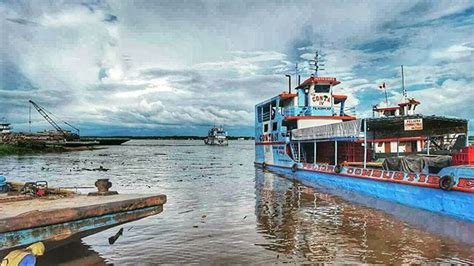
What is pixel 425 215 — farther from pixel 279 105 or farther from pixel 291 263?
pixel 279 105

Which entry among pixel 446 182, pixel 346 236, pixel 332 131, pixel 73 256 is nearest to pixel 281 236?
pixel 346 236

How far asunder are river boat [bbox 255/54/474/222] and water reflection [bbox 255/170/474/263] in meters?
1.85

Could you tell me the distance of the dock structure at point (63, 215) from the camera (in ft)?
21.8

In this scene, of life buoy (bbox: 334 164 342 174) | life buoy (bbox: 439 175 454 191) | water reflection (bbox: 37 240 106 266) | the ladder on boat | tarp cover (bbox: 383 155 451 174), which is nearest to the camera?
water reflection (bbox: 37 240 106 266)

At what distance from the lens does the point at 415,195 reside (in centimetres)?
1551

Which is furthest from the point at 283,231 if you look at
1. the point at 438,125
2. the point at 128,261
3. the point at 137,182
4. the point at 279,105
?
the point at 279,105

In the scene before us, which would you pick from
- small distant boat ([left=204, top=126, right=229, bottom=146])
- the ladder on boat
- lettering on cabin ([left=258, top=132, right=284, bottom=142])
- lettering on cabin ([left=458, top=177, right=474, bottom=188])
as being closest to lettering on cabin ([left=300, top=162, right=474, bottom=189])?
lettering on cabin ([left=458, top=177, right=474, bottom=188])

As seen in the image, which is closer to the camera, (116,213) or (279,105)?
(116,213)

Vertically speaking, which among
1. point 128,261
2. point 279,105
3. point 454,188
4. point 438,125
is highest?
point 279,105

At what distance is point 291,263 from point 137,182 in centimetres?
2034

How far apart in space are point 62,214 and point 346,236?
7.65m

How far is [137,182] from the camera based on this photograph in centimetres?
2748

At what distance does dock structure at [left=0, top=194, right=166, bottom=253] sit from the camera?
6.64 metres

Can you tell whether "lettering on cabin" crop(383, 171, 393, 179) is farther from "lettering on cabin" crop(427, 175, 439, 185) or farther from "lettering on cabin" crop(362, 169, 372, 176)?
"lettering on cabin" crop(427, 175, 439, 185)
